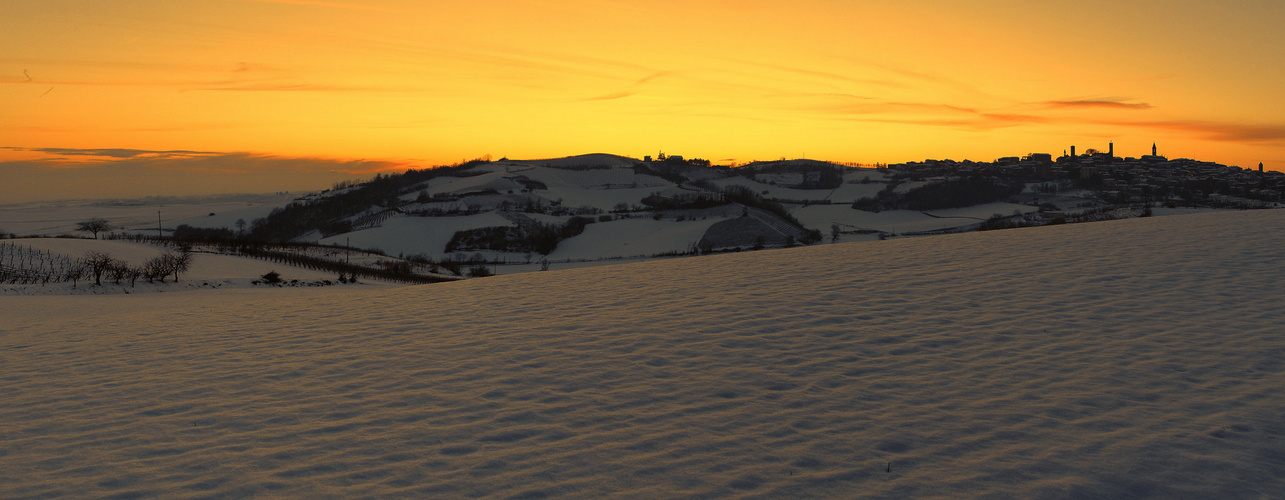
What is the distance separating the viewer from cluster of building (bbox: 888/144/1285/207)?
4523 inches

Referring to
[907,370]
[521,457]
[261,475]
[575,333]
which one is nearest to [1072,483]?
[907,370]

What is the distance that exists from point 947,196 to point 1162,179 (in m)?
45.2

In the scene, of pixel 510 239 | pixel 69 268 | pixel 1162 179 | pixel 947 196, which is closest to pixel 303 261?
pixel 69 268

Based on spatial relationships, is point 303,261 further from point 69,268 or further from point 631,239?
point 631,239

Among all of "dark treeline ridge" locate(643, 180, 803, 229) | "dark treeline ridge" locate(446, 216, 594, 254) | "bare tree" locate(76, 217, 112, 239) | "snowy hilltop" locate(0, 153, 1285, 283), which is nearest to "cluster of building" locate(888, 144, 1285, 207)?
"snowy hilltop" locate(0, 153, 1285, 283)

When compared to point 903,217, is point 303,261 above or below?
below

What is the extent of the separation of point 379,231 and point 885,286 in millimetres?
119529

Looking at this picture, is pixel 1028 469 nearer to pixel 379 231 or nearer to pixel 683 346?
pixel 683 346

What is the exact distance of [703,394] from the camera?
9.55 m

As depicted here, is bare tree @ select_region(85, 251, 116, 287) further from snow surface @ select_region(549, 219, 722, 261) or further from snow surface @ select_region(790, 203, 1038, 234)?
snow surface @ select_region(790, 203, 1038, 234)

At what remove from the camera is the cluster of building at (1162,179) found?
11488 centimetres

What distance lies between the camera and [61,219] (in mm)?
180125

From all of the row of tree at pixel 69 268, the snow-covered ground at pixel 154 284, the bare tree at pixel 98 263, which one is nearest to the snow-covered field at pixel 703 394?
the snow-covered ground at pixel 154 284

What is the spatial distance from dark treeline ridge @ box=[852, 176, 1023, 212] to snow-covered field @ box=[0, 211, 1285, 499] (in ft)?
486
